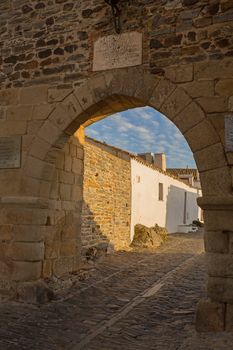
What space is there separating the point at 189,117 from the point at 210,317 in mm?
2080

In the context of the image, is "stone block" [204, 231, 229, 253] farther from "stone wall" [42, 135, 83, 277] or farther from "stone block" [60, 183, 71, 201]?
"stone block" [60, 183, 71, 201]

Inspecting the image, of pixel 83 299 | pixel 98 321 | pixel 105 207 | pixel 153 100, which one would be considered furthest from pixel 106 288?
pixel 105 207

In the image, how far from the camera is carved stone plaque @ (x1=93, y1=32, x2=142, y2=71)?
4.59m

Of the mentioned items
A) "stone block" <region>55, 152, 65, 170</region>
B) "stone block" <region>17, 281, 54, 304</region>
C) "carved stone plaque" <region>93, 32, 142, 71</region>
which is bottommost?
"stone block" <region>17, 281, 54, 304</region>

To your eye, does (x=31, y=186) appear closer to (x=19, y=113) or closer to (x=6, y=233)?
(x=6, y=233)

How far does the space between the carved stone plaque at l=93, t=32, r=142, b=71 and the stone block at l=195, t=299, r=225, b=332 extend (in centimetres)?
282

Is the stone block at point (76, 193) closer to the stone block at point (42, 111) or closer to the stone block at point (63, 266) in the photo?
the stone block at point (63, 266)

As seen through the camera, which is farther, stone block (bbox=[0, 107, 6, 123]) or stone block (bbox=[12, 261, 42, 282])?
stone block (bbox=[0, 107, 6, 123])

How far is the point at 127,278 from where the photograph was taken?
6637 millimetres

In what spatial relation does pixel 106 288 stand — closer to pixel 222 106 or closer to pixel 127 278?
pixel 127 278

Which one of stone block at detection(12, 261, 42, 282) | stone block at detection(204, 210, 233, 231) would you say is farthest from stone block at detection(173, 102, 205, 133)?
stone block at detection(12, 261, 42, 282)

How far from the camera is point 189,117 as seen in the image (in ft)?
13.7

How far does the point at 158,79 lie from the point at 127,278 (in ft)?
12.1

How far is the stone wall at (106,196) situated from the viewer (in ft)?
30.4
